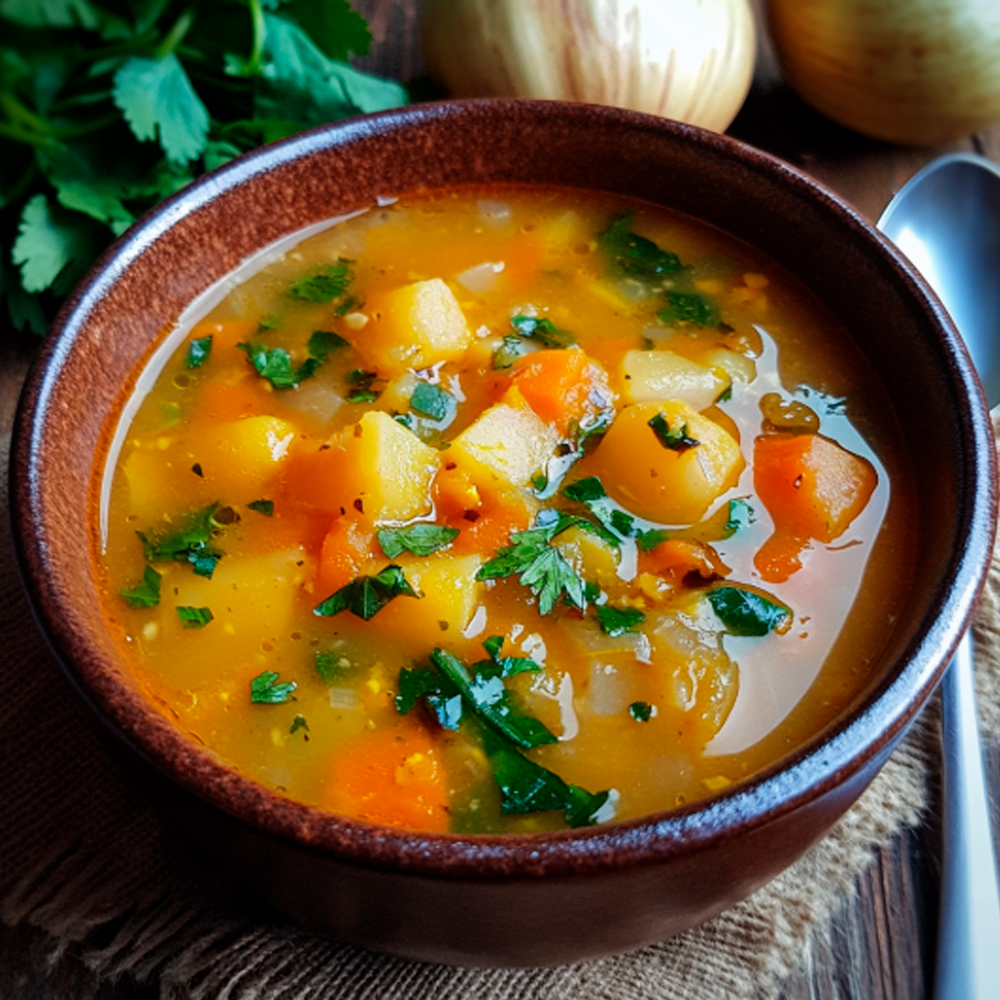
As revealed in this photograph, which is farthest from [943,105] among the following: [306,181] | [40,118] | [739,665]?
[40,118]

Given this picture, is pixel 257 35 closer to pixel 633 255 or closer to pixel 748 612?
pixel 633 255

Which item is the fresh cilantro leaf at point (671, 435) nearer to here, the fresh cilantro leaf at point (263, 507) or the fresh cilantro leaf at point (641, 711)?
the fresh cilantro leaf at point (641, 711)

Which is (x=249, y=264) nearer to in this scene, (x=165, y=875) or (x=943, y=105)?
(x=165, y=875)

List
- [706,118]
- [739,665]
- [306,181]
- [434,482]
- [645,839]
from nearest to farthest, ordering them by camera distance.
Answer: [645,839]
[739,665]
[434,482]
[306,181]
[706,118]

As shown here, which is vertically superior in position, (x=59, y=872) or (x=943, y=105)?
(x=943, y=105)

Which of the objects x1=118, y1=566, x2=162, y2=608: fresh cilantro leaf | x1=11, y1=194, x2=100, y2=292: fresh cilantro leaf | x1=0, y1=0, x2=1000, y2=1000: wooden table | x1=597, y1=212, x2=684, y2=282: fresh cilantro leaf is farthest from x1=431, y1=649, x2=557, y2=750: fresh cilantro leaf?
x1=11, y1=194, x2=100, y2=292: fresh cilantro leaf

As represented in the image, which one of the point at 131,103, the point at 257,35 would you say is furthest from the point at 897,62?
the point at 131,103

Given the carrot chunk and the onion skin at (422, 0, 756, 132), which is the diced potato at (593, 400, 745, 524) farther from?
the onion skin at (422, 0, 756, 132)
